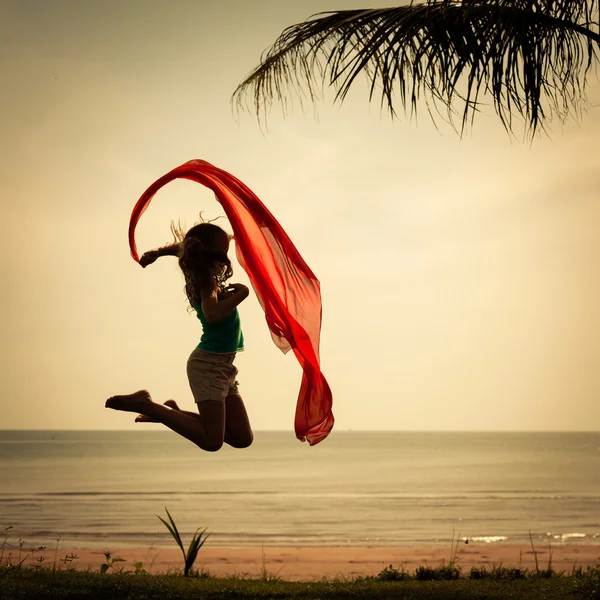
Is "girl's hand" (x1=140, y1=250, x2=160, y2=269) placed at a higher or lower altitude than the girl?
higher

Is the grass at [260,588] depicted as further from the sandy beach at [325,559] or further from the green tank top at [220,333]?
the sandy beach at [325,559]

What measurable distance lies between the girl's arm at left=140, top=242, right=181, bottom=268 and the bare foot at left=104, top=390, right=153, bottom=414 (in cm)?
83

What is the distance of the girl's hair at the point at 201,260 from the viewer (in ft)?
16.6

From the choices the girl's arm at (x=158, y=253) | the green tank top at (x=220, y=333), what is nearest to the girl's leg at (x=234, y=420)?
the green tank top at (x=220, y=333)

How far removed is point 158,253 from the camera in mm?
5305

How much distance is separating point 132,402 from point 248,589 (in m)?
5.82

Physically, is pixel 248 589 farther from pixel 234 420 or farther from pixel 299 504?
pixel 299 504

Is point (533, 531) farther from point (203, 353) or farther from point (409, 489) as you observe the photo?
point (203, 353)

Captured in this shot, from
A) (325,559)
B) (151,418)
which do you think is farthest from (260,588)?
(325,559)

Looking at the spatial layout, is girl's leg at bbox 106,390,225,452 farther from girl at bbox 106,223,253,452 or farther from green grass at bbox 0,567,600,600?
green grass at bbox 0,567,600,600

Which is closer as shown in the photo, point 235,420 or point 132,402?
point 132,402

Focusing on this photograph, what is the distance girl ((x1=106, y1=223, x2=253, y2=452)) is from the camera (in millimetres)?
5047

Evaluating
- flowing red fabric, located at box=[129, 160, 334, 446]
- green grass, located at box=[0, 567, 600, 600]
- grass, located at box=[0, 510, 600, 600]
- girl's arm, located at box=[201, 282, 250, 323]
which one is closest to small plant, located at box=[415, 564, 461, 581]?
grass, located at box=[0, 510, 600, 600]

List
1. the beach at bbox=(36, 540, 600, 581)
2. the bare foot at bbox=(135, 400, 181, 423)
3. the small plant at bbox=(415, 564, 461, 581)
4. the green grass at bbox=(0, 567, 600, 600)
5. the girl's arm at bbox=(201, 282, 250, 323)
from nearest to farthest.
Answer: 1. the girl's arm at bbox=(201, 282, 250, 323)
2. the bare foot at bbox=(135, 400, 181, 423)
3. the green grass at bbox=(0, 567, 600, 600)
4. the small plant at bbox=(415, 564, 461, 581)
5. the beach at bbox=(36, 540, 600, 581)
